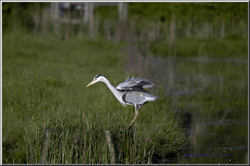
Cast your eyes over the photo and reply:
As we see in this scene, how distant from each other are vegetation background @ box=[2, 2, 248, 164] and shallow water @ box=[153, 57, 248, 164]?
0.27 metres

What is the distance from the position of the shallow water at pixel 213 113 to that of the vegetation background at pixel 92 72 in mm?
270

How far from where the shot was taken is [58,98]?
6.64m

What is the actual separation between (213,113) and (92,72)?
4.52 metres

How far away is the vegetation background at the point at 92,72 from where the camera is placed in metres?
4.29

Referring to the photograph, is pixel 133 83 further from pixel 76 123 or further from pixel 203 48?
pixel 203 48

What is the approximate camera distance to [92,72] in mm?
11328

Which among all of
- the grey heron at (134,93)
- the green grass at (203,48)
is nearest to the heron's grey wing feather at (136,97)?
the grey heron at (134,93)

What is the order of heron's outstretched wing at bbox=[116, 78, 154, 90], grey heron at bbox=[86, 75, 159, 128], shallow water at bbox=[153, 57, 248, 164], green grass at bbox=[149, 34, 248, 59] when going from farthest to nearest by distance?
green grass at bbox=[149, 34, 248, 59], shallow water at bbox=[153, 57, 248, 164], grey heron at bbox=[86, 75, 159, 128], heron's outstretched wing at bbox=[116, 78, 154, 90]

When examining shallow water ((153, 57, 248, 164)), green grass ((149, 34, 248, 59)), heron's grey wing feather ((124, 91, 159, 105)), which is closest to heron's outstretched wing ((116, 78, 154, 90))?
heron's grey wing feather ((124, 91, 159, 105))

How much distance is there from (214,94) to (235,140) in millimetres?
4142

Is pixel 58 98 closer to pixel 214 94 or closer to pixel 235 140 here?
pixel 235 140

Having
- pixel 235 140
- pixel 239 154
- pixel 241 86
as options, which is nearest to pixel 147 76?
pixel 235 140

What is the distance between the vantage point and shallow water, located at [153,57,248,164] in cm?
522

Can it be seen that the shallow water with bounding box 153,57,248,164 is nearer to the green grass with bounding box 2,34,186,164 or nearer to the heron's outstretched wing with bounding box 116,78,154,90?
the green grass with bounding box 2,34,186,164
